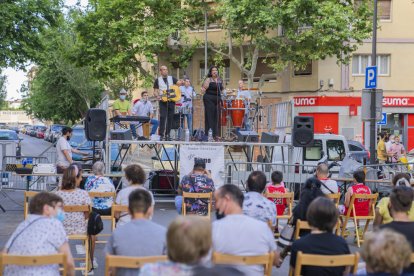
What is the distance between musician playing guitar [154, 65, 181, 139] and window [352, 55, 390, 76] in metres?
20.0

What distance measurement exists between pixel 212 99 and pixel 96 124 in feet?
10.3

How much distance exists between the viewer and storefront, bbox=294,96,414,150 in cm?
3481

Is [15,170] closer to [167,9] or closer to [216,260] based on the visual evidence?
[216,260]

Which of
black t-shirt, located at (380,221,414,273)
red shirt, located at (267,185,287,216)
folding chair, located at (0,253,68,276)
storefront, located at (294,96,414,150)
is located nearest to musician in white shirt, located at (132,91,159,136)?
red shirt, located at (267,185,287,216)

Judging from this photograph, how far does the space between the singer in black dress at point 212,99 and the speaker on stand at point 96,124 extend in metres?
2.76

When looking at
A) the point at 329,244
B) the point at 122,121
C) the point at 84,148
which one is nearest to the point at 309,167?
the point at 122,121

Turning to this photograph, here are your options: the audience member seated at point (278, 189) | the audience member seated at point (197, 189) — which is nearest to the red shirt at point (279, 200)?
the audience member seated at point (278, 189)

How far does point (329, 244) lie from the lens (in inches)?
231

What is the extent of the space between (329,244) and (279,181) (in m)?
5.00

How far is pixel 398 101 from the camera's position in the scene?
3491 cm

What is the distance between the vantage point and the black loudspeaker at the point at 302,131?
1587cm

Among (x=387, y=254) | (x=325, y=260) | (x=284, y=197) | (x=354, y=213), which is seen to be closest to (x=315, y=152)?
(x=354, y=213)

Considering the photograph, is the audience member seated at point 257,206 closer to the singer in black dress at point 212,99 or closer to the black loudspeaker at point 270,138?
the singer in black dress at point 212,99

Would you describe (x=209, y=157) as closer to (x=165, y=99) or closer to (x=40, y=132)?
(x=165, y=99)
